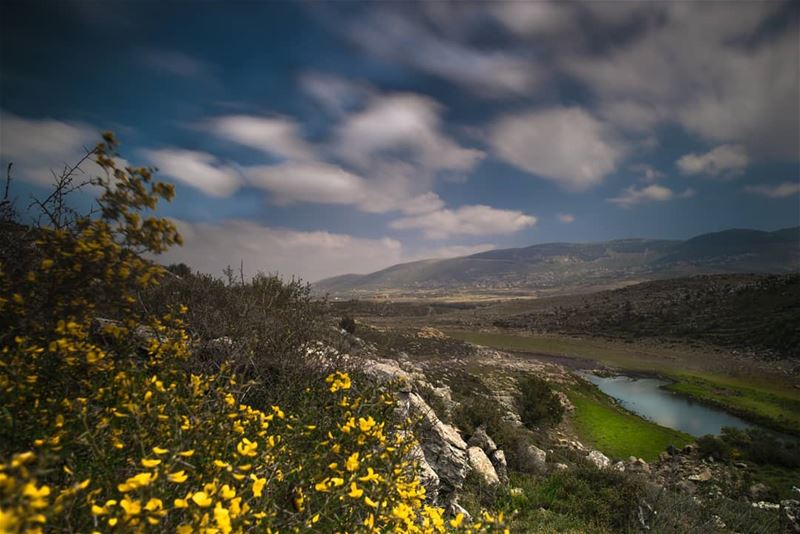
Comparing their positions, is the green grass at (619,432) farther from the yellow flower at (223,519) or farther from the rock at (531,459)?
the yellow flower at (223,519)

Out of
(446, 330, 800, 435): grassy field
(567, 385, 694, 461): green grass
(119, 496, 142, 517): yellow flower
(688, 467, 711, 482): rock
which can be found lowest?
(446, 330, 800, 435): grassy field

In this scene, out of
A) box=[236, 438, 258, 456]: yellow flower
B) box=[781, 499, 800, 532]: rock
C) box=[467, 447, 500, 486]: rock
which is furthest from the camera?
box=[781, 499, 800, 532]: rock

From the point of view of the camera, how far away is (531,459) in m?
11.3

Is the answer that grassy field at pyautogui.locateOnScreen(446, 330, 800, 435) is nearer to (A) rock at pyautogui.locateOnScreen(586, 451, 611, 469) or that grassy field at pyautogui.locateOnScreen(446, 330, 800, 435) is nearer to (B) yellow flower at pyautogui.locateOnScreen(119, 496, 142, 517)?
(A) rock at pyautogui.locateOnScreen(586, 451, 611, 469)

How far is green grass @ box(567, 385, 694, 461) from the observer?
17391 millimetres

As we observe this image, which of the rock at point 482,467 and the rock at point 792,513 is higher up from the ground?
the rock at point 482,467

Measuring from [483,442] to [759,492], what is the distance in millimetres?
11359

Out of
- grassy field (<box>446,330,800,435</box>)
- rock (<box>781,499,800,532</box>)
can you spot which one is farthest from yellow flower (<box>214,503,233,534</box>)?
grassy field (<box>446,330,800,435</box>)

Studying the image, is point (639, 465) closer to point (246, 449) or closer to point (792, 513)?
point (792, 513)

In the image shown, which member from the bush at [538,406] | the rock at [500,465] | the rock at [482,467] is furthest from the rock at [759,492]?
the rock at [482,467]

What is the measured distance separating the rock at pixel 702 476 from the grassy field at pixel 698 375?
10.7 metres

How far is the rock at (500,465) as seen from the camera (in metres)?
9.59

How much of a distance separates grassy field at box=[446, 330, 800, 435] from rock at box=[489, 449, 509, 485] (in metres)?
21.6

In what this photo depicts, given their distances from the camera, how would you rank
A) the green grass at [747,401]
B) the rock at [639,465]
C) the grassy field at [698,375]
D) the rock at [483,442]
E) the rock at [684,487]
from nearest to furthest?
the rock at [483,442] → the rock at [684,487] → the rock at [639,465] → the green grass at [747,401] → the grassy field at [698,375]
